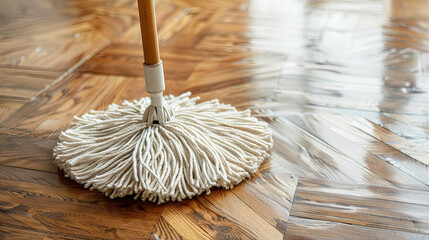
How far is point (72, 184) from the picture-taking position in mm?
811

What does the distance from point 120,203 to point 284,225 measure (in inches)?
10.0

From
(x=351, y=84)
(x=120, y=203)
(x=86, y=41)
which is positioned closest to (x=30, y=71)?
(x=86, y=41)

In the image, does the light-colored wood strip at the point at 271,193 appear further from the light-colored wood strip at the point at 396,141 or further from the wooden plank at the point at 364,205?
the light-colored wood strip at the point at 396,141

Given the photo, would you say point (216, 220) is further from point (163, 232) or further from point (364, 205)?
point (364, 205)

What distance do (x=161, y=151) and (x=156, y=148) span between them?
1cm

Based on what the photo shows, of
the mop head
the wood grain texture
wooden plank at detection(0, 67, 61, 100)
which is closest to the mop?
the mop head

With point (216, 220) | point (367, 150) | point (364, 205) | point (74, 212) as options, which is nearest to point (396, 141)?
point (367, 150)

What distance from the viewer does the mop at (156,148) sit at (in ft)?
2.54

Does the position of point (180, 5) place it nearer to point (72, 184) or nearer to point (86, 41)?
point (86, 41)

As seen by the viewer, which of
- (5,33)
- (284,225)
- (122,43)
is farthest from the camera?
(5,33)

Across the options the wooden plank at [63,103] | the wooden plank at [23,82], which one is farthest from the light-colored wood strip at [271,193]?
the wooden plank at [23,82]

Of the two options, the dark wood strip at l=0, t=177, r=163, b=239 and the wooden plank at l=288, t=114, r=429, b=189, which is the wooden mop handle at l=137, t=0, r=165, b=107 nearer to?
the dark wood strip at l=0, t=177, r=163, b=239

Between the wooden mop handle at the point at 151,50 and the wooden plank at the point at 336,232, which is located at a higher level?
the wooden mop handle at the point at 151,50

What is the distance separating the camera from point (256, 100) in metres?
1.07
